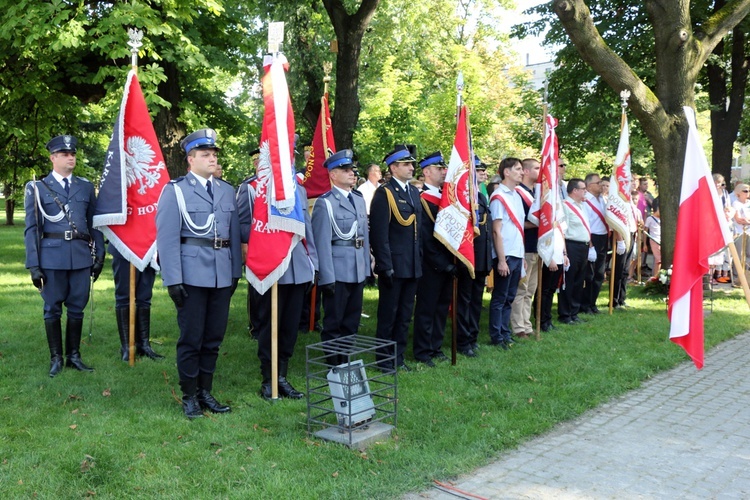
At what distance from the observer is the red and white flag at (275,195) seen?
602cm

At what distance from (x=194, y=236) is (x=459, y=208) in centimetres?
300

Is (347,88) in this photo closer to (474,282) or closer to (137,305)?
(474,282)

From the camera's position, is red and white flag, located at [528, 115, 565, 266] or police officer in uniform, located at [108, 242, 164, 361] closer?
police officer in uniform, located at [108, 242, 164, 361]

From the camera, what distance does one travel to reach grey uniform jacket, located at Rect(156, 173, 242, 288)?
552 centimetres

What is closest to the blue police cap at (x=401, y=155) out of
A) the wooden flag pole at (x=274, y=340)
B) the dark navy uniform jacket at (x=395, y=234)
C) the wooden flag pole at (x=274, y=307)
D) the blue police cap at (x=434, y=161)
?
the dark navy uniform jacket at (x=395, y=234)

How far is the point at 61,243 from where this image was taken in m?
6.80

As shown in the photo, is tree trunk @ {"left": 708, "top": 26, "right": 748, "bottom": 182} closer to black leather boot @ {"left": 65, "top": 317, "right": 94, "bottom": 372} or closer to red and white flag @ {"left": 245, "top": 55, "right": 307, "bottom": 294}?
red and white flag @ {"left": 245, "top": 55, "right": 307, "bottom": 294}

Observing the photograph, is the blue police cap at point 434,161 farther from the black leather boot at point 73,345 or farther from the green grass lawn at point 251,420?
the black leather boot at point 73,345

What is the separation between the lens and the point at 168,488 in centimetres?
433

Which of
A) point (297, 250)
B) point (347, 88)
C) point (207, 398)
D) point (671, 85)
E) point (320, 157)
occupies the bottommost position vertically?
point (207, 398)

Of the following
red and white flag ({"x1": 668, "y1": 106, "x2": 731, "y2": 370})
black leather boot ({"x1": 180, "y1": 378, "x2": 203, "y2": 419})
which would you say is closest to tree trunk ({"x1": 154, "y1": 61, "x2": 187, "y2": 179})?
black leather boot ({"x1": 180, "y1": 378, "x2": 203, "y2": 419})

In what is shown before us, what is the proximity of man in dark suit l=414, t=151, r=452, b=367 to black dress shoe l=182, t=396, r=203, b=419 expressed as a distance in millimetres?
2747

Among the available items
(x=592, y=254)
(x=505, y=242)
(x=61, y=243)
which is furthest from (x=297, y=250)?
(x=592, y=254)

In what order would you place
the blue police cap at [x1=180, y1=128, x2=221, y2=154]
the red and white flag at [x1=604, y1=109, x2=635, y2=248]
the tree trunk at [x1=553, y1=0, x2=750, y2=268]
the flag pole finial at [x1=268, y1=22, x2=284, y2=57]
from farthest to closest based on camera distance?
1. the tree trunk at [x1=553, y1=0, x2=750, y2=268]
2. the red and white flag at [x1=604, y1=109, x2=635, y2=248]
3. the flag pole finial at [x1=268, y1=22, x2=284, y2=57]
4. the blue police cap at [x1=180, y1=128, x2=221, y2=154]
